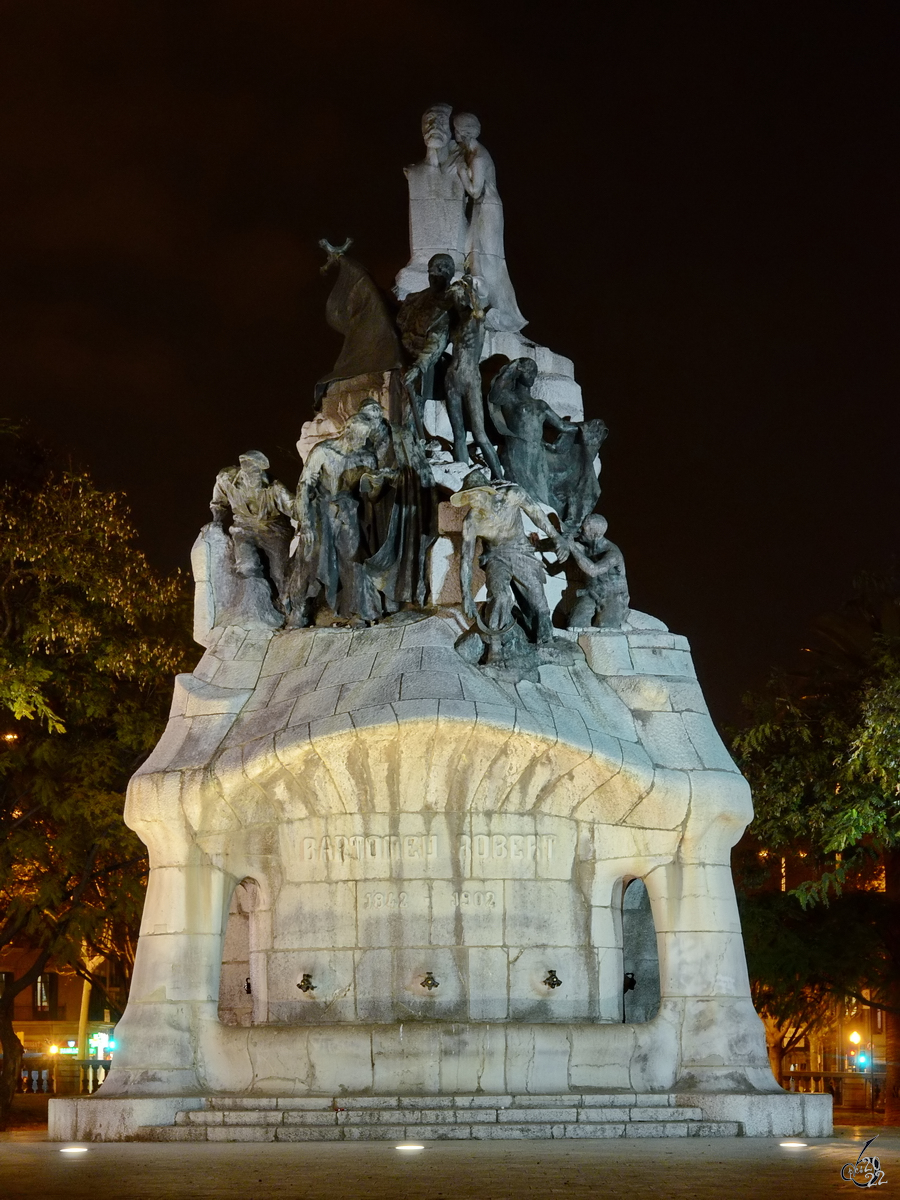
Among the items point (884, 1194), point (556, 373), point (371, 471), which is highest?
point (556, 373)

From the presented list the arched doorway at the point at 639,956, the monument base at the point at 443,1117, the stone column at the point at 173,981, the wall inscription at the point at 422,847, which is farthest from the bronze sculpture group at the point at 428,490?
the monument base at the point at 443,1117

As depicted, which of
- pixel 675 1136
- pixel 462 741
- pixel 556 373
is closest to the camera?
pixel 675 1136

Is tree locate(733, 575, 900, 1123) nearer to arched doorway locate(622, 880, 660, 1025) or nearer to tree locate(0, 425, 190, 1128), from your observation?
arched doorway locate(622, 880, 660, 1025)

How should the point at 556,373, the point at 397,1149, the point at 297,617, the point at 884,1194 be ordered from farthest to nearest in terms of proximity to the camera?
the point at 556,373, the point at 297,617, the point at 397,1149, the point at 884,1194

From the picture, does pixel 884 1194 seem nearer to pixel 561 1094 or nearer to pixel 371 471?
pixel 561 1094

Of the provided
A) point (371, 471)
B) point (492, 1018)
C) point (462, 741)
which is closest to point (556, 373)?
point (371, 471)

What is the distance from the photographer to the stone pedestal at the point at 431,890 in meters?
15.7

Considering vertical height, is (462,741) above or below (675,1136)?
above

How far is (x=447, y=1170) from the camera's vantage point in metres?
12.4

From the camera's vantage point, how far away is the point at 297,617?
1809cm

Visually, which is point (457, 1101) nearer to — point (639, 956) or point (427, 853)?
point (427, 853)

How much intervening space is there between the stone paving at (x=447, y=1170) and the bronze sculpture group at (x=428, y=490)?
4963 mm

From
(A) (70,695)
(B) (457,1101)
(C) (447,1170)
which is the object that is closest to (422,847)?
(B) (457,1101)

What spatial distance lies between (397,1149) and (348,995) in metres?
2.78
